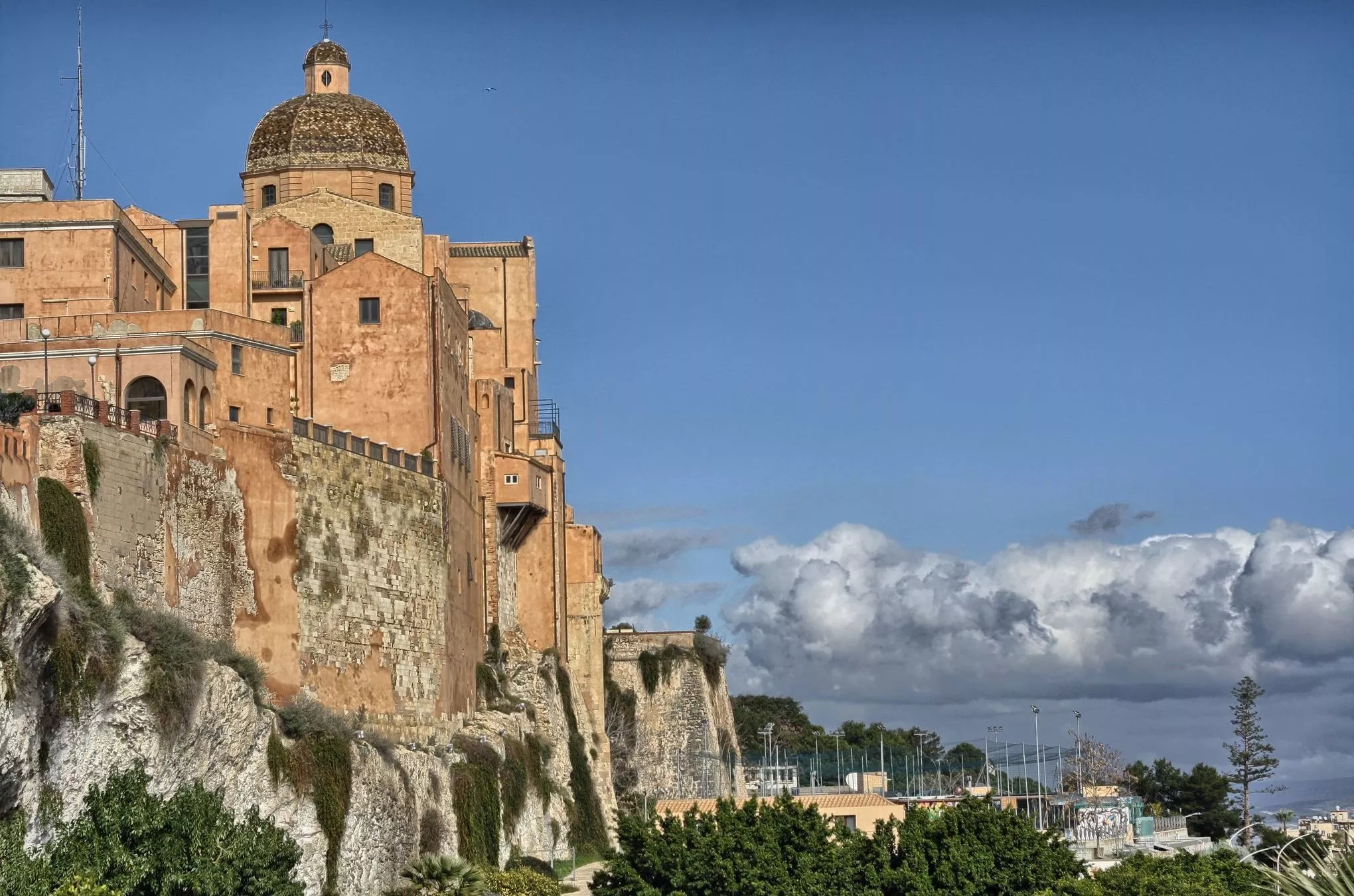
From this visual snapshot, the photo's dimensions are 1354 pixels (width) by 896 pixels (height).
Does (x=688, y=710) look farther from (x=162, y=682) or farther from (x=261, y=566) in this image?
(x=162, y=682)

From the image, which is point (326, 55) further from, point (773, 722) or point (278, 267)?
point (773, 722)

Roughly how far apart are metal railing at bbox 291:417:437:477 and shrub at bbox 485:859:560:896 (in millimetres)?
10587

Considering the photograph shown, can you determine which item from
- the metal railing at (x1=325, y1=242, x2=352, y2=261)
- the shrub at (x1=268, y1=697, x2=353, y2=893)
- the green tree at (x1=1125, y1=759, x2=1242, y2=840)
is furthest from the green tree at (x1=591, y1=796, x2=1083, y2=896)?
the green tree at (x1=1125, y1=759, x2=1242, y2=840)

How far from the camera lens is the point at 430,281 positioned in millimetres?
56344

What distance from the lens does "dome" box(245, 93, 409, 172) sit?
66938 mm

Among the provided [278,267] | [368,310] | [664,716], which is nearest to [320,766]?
[368,310]

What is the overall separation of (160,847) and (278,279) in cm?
2655

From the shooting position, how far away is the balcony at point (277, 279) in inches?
2328

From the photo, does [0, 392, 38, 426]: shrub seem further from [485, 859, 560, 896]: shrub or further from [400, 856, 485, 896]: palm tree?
[485, 859, 560, 896]: shrub

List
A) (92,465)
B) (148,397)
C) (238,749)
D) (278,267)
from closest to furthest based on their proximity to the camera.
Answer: (92,465)
(238,749)
(148,397)
(278,267)

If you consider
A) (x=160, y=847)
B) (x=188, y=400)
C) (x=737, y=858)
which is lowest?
(x=737, y=858)

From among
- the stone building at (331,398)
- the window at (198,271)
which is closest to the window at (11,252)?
the stone building at (331,398)

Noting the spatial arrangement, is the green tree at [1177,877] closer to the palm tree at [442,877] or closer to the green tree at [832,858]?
the green tree at [832,858]

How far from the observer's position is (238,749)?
144ft
